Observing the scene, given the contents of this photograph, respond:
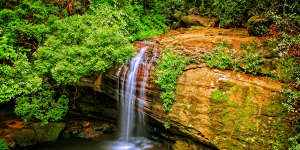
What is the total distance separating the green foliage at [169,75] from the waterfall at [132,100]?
852 mm

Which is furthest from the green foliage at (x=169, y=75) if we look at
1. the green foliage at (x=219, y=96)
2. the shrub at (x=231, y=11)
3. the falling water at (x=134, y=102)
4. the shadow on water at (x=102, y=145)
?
the shrub at (x=231, y=11)

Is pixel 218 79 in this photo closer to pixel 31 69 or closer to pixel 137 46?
pixel 137 46

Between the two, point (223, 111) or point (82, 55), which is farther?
point (82, 55)

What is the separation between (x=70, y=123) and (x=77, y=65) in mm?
4222

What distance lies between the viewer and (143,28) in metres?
10.4

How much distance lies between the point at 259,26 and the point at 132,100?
19.8 ft

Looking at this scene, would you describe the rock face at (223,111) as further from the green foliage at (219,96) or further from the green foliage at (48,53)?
the green foliage at (48,53)

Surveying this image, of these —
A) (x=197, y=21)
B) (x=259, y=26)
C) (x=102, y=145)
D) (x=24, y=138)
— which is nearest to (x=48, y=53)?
(x=24, y=138)

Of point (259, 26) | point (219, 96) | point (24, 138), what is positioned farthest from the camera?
point (24, 138)

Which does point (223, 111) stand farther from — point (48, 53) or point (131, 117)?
point (48, 53)

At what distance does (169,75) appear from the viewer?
6402mm

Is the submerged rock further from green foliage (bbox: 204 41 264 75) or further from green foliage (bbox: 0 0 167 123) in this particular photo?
green foliage (bbox: 0 0 167 123)

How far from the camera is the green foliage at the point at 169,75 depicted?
632 centimetres

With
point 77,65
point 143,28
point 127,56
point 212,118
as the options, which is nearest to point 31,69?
point 77,65
